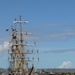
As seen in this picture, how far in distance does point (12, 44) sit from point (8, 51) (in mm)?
2631

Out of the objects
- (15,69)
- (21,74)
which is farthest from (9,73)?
(21,74)

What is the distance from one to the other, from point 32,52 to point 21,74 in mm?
7120

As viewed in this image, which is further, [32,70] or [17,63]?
[17,63]

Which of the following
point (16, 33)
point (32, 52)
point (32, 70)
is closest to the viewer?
point (32, 70)

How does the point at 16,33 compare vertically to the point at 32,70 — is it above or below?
above

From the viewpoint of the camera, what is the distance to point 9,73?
90438mm

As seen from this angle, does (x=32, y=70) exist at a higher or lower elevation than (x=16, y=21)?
lower

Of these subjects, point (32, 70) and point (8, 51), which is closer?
point (32, 70)

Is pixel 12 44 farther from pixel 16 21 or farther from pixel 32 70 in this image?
pixel 32 70

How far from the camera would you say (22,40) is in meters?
89.5

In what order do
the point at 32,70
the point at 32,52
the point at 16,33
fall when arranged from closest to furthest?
the point at 32,70, the point at 32,52, the point at 16,33

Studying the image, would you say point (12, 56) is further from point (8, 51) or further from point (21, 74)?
point (21, 74)

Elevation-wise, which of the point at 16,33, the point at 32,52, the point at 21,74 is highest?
the point at 16,33

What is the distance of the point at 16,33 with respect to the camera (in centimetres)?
9369
